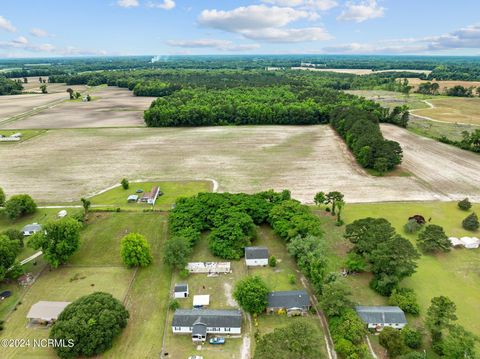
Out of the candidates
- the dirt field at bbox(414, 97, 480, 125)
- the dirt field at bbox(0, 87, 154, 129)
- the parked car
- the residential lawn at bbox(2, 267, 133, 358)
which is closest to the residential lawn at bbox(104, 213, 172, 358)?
the residential lawn at bbox(2, 267, 133, 358)

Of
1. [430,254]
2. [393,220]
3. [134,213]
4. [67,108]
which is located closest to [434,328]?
[430,254]

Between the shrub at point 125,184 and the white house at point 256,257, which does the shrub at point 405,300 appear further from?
the shrub at point 125,184

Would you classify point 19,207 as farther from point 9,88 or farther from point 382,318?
point 9,88

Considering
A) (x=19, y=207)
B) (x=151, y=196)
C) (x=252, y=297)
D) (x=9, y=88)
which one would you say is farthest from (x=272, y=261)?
(x=9, y=88)

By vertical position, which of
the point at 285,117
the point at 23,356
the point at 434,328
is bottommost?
the point at 23,356

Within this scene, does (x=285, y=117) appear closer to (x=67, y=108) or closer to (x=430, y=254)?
(x=430, y=254)

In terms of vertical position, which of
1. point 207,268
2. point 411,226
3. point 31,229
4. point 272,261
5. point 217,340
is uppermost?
point 411,226

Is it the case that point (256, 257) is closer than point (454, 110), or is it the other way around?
point (256, 257)
